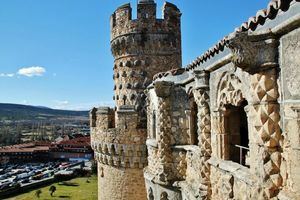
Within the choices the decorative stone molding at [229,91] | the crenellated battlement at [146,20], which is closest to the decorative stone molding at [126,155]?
the crenellated battlement at [146,20]

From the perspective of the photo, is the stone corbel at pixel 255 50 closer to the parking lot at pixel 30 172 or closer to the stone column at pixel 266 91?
the stone column at pixel 266 91

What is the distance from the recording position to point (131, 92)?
17625 millimetres

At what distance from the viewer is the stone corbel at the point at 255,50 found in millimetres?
5082

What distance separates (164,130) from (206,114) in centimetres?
305

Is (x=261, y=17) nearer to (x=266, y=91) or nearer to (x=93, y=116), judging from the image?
(x=266, y=91)

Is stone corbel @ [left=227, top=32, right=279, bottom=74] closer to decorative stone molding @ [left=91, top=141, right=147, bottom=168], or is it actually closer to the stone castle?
the stone castle

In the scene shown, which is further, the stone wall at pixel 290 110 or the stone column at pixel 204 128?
the stone column at pixel 204 128

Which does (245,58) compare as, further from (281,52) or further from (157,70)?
(157,70)

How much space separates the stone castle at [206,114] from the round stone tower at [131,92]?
47 millimetres

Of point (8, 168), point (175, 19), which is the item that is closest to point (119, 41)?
point (175, 19)

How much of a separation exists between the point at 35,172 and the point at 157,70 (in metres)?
48.4

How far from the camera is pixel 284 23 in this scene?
4723 mm

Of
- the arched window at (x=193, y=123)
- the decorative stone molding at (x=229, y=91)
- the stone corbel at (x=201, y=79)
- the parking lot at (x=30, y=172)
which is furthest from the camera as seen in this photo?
the parking lot at (x=30, y=172)

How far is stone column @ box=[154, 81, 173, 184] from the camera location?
11.2 meters
